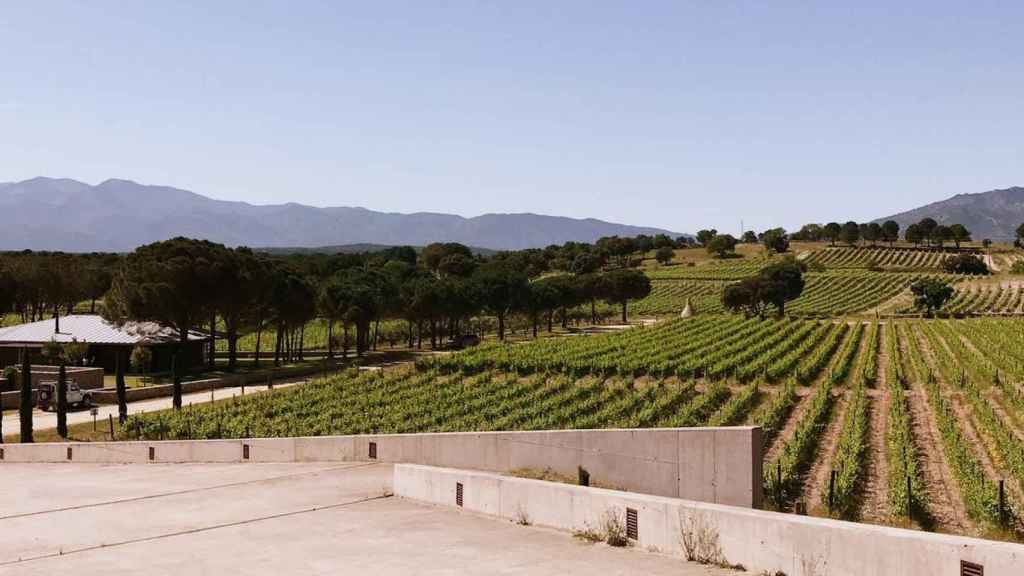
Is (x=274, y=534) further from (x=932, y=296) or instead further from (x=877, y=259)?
(x=877, y=259)

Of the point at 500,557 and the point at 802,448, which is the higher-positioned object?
the point at 500,557

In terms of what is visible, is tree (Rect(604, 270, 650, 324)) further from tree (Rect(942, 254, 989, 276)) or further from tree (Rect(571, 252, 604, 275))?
tree (Rect(942, 254, 989, 276))

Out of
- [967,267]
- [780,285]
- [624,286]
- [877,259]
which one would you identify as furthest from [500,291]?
[877,259]

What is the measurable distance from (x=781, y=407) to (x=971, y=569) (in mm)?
32915

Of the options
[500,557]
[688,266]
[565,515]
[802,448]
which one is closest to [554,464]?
[565,515]

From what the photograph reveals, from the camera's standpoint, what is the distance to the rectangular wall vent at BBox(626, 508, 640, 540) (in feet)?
37.7

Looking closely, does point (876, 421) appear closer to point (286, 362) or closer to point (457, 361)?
point (457, 361)

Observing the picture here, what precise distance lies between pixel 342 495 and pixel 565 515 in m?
5.84

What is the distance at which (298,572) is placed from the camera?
10.9 m

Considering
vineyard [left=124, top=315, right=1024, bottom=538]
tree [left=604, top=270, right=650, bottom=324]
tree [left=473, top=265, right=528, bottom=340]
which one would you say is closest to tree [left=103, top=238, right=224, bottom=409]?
vineyard [left=124, top=315, right=1024, bottom=538]

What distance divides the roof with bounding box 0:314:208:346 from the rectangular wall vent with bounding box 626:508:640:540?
58199 mm

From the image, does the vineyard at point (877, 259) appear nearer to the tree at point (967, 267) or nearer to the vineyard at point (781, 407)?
the tree at point (967, 267)

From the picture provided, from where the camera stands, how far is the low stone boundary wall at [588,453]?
1494cm

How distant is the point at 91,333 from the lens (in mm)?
65062
